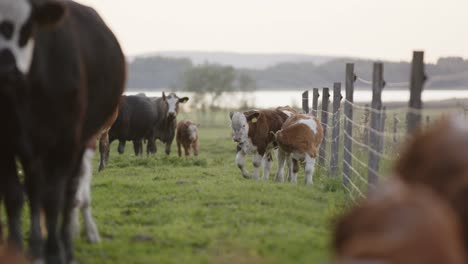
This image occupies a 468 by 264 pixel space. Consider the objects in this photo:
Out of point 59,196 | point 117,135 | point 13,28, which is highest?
point 13,28

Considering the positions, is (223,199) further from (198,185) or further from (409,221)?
(409,221)

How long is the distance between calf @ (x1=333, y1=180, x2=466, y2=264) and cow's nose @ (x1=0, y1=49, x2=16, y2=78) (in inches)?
119

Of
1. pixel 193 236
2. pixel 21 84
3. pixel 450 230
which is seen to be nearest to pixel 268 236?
pixel 193 236

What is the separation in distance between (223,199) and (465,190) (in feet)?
22.4

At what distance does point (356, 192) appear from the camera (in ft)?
38.9

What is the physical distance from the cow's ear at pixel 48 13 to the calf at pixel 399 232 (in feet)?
11.0

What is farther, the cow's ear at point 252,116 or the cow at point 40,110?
the cow's ear at point 252,116

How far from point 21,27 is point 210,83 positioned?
109210mm

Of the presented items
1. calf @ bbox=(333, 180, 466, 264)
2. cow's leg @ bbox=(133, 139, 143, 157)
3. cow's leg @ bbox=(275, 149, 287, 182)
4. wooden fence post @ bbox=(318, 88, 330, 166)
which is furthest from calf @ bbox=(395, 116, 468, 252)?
cow's leg @ bbox=(133, 139, 143, 157)

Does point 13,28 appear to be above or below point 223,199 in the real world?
above

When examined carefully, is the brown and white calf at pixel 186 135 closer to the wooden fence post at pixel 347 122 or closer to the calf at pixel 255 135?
the calf at pixel 255 135

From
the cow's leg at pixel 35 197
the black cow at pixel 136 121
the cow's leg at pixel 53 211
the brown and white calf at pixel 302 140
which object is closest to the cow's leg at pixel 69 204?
the cow's leg at pixel 53 211

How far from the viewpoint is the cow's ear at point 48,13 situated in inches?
267

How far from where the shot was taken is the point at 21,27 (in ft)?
21.7
